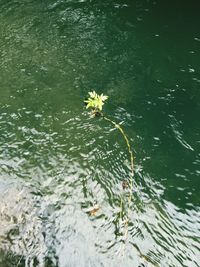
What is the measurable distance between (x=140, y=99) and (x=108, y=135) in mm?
1365

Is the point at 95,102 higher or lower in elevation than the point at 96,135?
higher

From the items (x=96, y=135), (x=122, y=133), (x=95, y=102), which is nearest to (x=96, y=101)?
(x=95, y=102)

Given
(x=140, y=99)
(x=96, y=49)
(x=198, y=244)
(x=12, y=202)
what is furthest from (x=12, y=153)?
(x=96, y=49)

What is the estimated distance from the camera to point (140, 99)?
8.13 meters

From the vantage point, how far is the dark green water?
5.46 m

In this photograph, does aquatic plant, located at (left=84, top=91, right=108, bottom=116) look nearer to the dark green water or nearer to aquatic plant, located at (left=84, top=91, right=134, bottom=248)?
aquatic plant, located at (left=84, top=91, right=134, bottom=248)

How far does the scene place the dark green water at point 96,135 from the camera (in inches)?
215

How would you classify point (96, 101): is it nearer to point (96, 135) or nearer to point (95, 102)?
point (95, 102)

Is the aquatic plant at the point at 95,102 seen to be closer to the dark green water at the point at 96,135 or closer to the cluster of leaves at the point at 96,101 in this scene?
the cluster of leaves at the point at 96,101

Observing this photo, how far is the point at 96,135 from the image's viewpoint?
23.6 ft

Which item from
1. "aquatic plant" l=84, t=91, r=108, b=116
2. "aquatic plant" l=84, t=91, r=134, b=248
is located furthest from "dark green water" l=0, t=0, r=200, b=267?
"aquatic plant" l=84, t=91, r=108, b=116

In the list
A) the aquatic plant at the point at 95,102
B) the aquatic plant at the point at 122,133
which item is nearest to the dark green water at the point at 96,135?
the aquatic plant at the point at 122,133

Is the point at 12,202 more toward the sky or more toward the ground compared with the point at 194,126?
more toward the sky

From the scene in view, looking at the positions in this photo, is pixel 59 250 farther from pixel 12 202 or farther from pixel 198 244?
pixel 198 244
